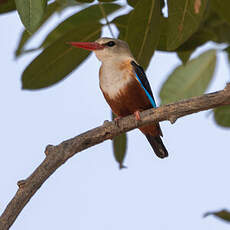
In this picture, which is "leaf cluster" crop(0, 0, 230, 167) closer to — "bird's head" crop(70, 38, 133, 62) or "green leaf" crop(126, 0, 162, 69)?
"green leaf" crop(126, 0, 162, 69)

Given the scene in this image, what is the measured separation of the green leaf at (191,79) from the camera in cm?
461

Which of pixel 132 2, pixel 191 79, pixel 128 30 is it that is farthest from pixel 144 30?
pixel 191 79

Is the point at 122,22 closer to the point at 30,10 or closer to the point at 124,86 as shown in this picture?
the point at 124,86

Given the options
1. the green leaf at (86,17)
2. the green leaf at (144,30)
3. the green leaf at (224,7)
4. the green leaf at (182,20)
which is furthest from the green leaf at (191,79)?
the green leaf at (182,20)

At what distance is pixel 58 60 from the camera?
11.7 feet

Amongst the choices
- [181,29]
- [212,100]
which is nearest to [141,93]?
[181,29]

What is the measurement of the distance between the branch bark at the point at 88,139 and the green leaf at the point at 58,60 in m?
0.66

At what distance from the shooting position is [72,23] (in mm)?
3834

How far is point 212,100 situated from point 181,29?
0.54 m

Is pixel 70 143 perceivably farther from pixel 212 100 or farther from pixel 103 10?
pixel 103 10

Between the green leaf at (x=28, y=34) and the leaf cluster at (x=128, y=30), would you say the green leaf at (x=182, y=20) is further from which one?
the green leaf at (x=28, y=34)

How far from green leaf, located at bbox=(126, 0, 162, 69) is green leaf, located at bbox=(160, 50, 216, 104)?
3.67ft

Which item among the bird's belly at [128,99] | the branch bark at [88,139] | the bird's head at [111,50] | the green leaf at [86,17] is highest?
the bird's head at [111,50]

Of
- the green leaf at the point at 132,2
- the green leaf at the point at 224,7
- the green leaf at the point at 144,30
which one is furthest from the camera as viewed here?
the green leaf at the point at 132,2
